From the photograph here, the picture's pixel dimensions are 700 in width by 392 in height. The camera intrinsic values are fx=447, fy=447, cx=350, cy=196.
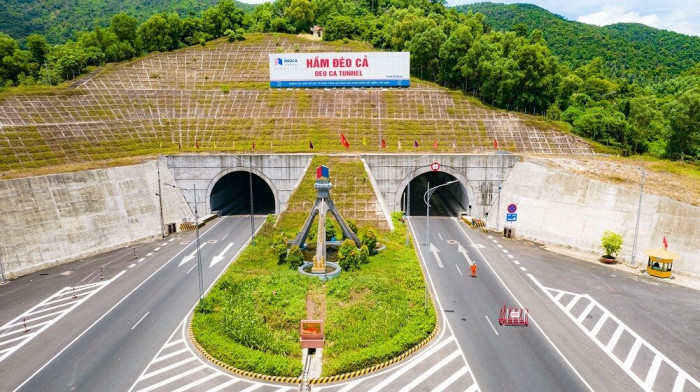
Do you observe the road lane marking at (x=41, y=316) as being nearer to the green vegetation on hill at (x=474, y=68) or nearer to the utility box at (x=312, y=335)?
the utility box at (x=312, y=335)

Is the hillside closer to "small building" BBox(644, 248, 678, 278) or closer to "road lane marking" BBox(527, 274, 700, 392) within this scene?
"small building" BBox(644, 248, 678, 278)

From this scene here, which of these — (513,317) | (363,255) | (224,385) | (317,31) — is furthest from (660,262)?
(317,31)

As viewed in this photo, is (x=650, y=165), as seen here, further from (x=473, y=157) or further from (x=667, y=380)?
(x=667, y=380)

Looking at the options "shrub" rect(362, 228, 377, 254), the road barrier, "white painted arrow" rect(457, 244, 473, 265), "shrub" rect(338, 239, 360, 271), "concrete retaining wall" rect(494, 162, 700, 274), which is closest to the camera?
the road barrier

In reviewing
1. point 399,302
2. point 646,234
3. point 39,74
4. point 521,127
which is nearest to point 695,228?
point 646,234

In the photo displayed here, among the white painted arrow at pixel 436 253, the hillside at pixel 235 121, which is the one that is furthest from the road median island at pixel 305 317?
the hillside at pixel 235 121

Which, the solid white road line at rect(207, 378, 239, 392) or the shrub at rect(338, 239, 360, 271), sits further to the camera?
the shrub at rect(338, 239, 360, 271)

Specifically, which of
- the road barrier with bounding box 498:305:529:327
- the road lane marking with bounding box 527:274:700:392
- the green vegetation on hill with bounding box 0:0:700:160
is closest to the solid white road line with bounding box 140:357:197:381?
the road barrier with bounding box 498:305:529:327
